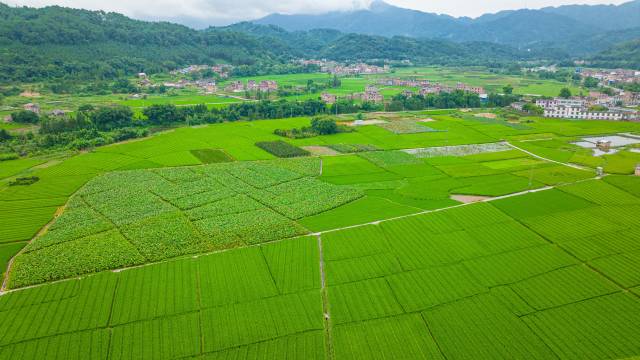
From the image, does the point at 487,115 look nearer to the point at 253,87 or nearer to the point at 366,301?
the point at 253,87

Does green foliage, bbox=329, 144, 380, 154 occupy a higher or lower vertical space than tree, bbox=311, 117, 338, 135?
lower

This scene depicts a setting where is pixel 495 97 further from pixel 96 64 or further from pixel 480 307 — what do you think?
pixel 96 64

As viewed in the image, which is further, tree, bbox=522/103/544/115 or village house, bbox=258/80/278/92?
village house, bbox=258/80/278/92

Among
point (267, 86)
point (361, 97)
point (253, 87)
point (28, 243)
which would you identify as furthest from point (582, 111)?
point (28, 243)

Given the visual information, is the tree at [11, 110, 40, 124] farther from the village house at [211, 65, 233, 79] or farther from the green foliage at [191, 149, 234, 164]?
the village house at [211, 65, 233, 79]

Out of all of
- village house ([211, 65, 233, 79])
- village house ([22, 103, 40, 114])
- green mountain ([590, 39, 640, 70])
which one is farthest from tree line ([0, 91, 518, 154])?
green mountain ([590, 39, 640, 70])

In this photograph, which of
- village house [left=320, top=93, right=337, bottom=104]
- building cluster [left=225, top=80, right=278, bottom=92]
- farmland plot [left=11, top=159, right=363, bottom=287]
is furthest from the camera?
building cluster [left=225, top=80, right=278, bottom=92]
